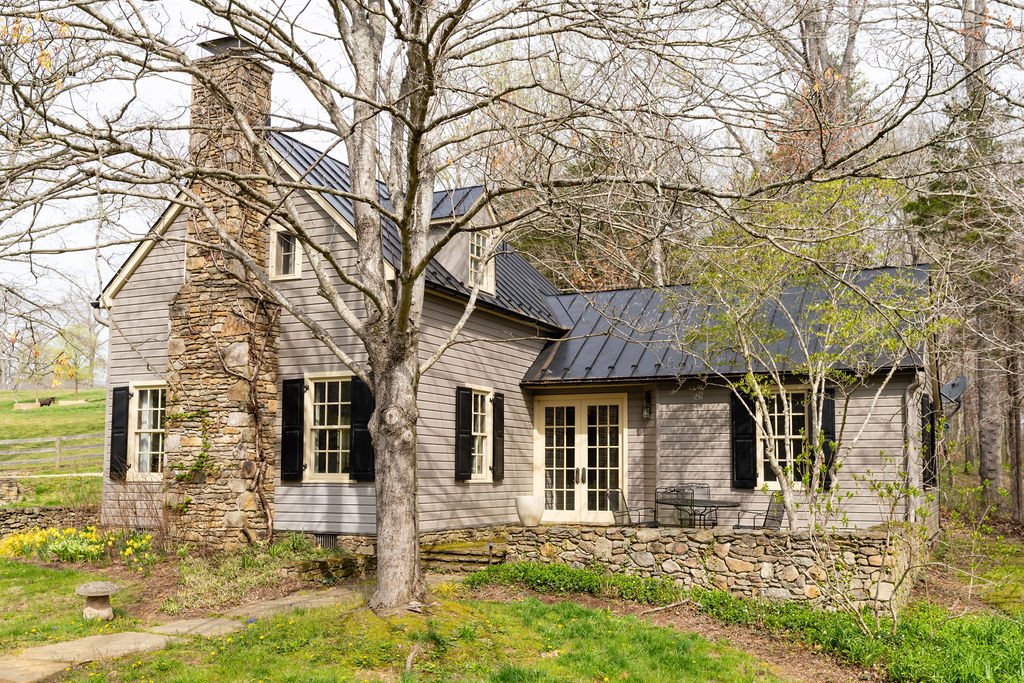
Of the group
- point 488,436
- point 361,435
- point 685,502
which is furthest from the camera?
point 488,436

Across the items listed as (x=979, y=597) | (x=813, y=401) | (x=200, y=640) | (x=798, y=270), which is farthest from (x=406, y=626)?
(x=979, y=597)

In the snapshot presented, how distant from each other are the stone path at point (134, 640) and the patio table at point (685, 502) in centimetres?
522

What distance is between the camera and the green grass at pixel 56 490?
54.7 feet

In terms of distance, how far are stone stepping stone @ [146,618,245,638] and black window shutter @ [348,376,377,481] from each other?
3255 millimetres

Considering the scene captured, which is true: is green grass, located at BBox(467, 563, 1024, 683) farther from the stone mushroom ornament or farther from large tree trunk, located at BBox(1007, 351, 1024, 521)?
large tree trunk, located at BBox(1007, 351, 1024, 521)

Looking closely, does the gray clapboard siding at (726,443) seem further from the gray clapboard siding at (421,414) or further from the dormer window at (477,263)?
the dormer window at (477,263)

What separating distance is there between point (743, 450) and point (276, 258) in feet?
26.4

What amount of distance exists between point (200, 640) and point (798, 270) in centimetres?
884

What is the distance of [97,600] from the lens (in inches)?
336

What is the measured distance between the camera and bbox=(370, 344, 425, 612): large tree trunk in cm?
790

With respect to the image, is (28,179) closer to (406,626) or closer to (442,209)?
(406,626)

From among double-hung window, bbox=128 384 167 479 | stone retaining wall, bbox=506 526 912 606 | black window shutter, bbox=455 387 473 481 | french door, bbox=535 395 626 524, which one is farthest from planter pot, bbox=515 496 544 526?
double-hung window, bbox=128 384 167 479

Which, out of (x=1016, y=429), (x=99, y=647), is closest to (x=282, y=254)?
(x=99, y=647)

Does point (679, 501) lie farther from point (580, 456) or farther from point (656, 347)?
point (656, 347)
